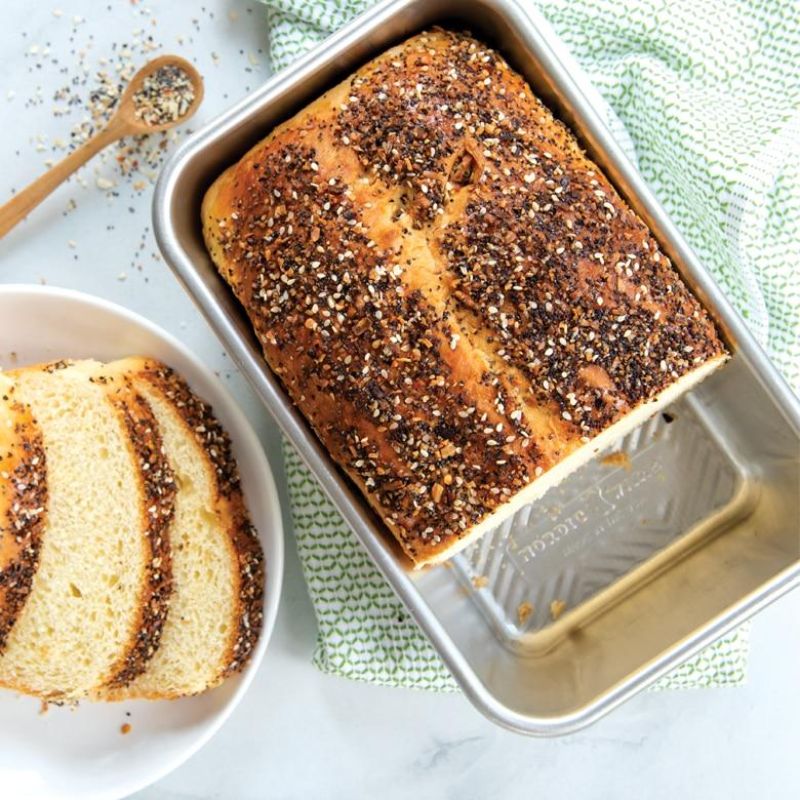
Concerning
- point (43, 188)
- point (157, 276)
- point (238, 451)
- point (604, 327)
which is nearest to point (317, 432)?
point (238, 451)

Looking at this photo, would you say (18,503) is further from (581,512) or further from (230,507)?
(581,512)

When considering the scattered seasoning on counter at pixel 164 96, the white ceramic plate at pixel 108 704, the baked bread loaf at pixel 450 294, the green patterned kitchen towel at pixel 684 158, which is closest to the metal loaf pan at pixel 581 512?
the baked bread loaf at pixel 450 294

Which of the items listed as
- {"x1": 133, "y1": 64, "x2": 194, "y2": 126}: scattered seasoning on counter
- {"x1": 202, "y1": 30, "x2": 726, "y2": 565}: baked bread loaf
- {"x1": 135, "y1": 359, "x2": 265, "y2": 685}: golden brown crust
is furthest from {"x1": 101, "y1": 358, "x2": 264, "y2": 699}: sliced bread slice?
{"x1": 133, "y1": 64, "x2": 194, "y2": 126}: scattered seasoning on counter

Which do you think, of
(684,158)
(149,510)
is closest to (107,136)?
(149,510)

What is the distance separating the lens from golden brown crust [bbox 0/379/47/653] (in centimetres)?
237

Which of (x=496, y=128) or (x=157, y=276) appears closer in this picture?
(x=496, y=128)

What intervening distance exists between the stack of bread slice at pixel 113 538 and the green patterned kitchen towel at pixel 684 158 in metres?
0.31

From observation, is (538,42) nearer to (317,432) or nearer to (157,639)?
(317,432)

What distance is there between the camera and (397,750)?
307cm

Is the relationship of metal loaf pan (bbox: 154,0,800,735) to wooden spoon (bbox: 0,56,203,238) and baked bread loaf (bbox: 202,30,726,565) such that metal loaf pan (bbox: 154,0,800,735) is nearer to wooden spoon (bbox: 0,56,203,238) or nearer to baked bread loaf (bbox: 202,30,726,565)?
baked bread loaf (bbox: 202,30,726,565)

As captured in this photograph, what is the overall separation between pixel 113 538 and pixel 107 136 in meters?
1.15

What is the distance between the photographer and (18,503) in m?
2.38

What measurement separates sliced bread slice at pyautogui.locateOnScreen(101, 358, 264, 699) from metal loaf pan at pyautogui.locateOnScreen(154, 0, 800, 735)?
34 cm

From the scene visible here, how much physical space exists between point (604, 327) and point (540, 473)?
14.0 inches
